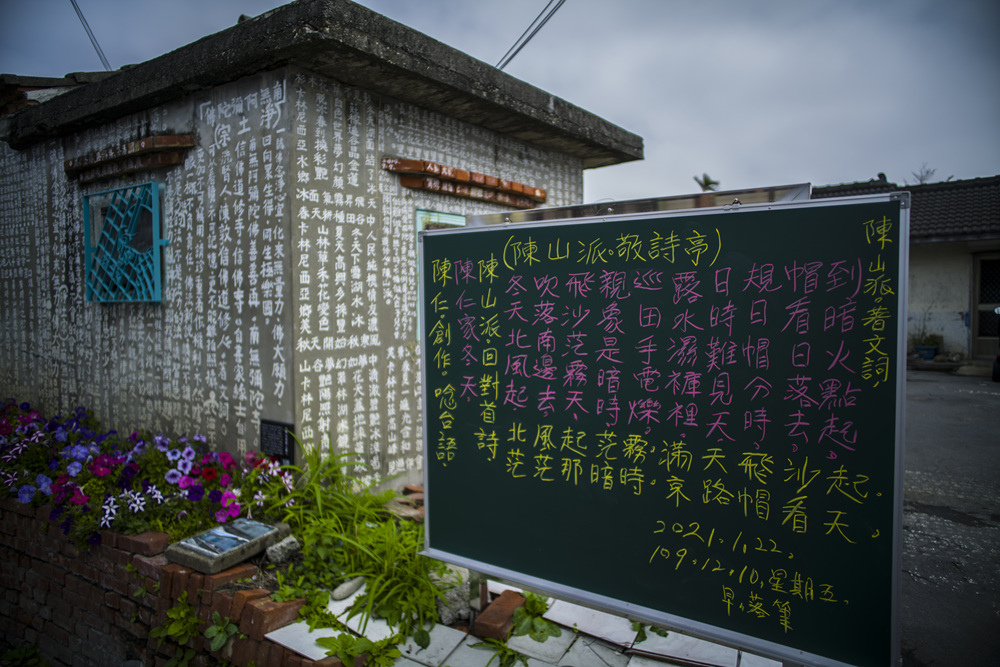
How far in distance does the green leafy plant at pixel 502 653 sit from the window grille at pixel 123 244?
370 centimetres

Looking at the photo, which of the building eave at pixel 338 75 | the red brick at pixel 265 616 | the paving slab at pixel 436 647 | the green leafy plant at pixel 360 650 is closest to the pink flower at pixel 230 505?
the red brick at pixel 265 616

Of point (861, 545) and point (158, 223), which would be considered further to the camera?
point (158, 223)

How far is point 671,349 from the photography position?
2.33 m

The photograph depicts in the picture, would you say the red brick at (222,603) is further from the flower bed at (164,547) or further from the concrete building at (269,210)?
the concrete building at (269,210)

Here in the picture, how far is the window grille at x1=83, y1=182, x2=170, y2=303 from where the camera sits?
185 inches

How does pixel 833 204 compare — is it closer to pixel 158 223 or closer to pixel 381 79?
pixel 381 79

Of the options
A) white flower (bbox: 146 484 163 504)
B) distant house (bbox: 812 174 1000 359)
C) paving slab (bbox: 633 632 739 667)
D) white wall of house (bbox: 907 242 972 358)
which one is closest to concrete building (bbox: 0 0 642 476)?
white flower (bbox: 146 484 163 504)

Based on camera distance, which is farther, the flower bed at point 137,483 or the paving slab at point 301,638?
the flower bed at point 137,483

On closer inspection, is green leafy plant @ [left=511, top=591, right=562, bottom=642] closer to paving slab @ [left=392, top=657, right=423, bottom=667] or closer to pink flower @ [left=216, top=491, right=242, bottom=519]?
paving slab @ [left=392, top=657, right=423, bottom=667]

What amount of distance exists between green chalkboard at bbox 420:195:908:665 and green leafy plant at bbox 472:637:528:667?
35 centimetres

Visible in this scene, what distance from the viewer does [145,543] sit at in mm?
3471

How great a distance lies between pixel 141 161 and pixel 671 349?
4.53 meters

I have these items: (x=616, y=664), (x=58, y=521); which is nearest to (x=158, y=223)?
(x=58, y=521)

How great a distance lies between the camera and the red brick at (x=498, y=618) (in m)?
2.87
